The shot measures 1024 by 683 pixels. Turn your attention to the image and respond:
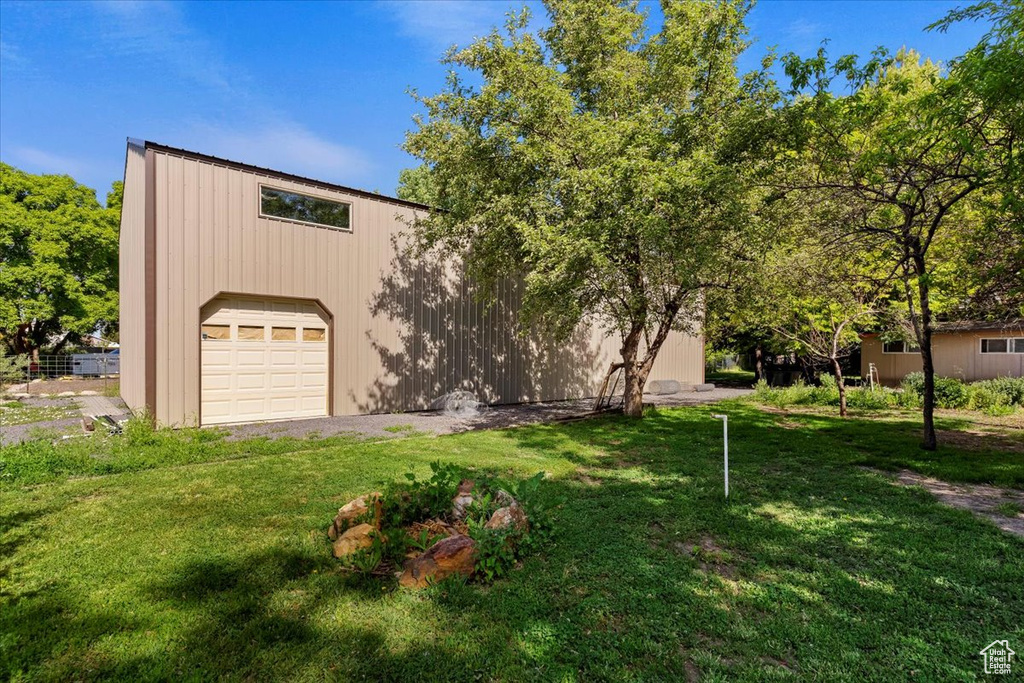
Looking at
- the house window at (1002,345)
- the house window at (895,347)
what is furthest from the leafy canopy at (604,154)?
the house window at (1002,345)

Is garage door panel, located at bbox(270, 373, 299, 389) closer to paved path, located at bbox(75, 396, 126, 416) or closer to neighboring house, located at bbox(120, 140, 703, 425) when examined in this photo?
neighboring house, located at bbox(120, 140, 703, 425)

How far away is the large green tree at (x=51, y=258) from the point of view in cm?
2042

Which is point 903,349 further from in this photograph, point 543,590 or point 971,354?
point 543,590

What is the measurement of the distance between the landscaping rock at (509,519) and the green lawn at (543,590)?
0.31 m

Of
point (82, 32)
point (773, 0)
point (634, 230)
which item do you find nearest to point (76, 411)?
point (82, 32)

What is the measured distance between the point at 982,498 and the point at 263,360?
36.4 feet

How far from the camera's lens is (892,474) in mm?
5805

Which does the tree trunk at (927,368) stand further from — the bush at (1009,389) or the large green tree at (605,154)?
the bush at (1009,389)

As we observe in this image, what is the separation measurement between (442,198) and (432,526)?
7.69 m

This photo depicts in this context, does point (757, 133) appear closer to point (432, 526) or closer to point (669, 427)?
point (669, 427)

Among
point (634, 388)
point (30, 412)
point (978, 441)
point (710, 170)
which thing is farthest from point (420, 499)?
point (30, 412)

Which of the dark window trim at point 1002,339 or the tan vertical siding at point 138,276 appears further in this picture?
the dark window trim at point 1002,339

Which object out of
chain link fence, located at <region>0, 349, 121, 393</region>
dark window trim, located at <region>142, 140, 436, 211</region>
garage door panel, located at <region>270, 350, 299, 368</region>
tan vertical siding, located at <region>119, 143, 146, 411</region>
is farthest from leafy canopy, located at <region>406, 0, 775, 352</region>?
chain link fence, located at <region>0, 349, 121, 393</region>

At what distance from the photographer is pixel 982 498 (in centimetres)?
489
